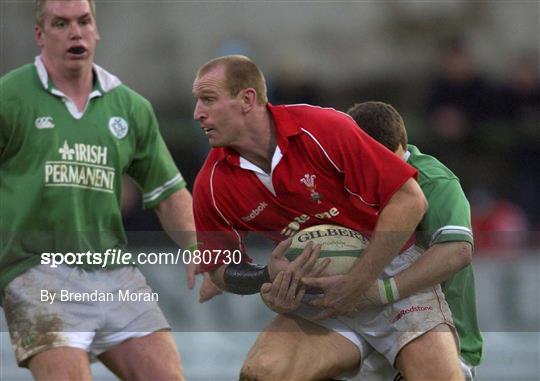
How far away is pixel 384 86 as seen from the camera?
494 inches

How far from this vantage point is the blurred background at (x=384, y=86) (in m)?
8.32

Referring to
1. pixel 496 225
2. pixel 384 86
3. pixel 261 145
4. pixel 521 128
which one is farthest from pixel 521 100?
pixel 261 145

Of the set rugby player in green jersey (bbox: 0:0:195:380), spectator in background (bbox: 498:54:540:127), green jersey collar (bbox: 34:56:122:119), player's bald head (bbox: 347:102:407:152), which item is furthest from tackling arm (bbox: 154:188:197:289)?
spectator in background (bbox: 498:54:540:127)

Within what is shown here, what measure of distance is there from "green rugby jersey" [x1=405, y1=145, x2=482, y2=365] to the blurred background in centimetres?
117

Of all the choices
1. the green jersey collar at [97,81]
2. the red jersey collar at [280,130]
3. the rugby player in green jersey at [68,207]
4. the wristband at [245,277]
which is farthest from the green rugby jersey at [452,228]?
the green jersey collar at [97,81]

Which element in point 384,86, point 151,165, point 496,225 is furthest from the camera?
point 384,86

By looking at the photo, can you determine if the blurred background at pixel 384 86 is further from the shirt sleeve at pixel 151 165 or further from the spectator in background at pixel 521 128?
the shirt sleeve at pixel 151 165

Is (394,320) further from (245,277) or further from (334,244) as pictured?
(245,277)

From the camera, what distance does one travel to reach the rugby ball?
5320 millimetres

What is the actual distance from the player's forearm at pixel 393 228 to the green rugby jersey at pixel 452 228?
0.62 ft

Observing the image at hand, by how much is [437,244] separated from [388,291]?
0.90ft

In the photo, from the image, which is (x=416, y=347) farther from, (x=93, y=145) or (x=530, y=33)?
(x=530, y=33)

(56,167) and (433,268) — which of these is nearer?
(433,268)
